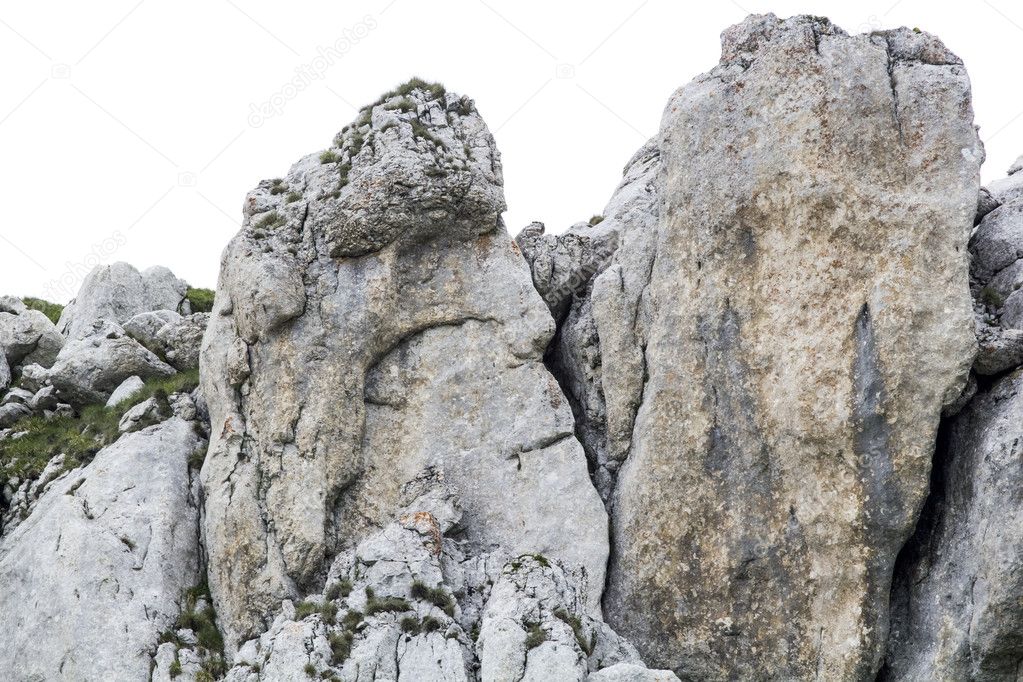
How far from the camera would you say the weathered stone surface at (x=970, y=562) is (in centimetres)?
2248

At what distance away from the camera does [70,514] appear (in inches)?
1189

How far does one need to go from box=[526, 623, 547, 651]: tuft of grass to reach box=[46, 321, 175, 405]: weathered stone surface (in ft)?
65.8

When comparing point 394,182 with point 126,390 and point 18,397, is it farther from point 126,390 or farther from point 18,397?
point 18,397

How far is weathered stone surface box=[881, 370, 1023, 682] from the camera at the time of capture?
22484 mm

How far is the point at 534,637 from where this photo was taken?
73.9 ft

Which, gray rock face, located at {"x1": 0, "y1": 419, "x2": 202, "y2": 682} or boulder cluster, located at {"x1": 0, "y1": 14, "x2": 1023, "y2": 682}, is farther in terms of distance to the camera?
gray rock face, located at {"x1": 0, "y1": 419, "x2": 202, "y2": 682}

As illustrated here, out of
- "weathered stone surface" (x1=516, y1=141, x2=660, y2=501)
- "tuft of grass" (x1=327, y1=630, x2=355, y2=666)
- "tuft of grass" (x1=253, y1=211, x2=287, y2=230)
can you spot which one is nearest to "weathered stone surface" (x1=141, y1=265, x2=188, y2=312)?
"tuft of grass" (x1=253, y1=211, x2=287, y2=230)

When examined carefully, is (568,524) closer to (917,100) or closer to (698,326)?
(698,326)

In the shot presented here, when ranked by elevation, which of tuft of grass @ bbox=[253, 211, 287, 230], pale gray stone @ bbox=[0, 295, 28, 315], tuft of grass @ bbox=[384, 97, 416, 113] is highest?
tuft of grass @ bbox=[384, 97, 416, 113]

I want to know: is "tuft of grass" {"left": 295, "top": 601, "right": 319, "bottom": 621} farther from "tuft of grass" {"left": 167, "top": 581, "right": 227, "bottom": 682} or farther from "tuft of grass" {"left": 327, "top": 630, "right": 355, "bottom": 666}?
"tuft of grass" {"left": 167, "top": 581, "right": 227, "bottom": 682}

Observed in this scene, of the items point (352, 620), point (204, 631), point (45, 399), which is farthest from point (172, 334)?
point (352, 620)

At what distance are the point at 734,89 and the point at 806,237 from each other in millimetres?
5036

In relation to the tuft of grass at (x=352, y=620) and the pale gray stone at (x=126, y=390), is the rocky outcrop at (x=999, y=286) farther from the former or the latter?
the pale gray stone at (x=126, y=390)

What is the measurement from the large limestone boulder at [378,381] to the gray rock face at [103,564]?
1.41m
